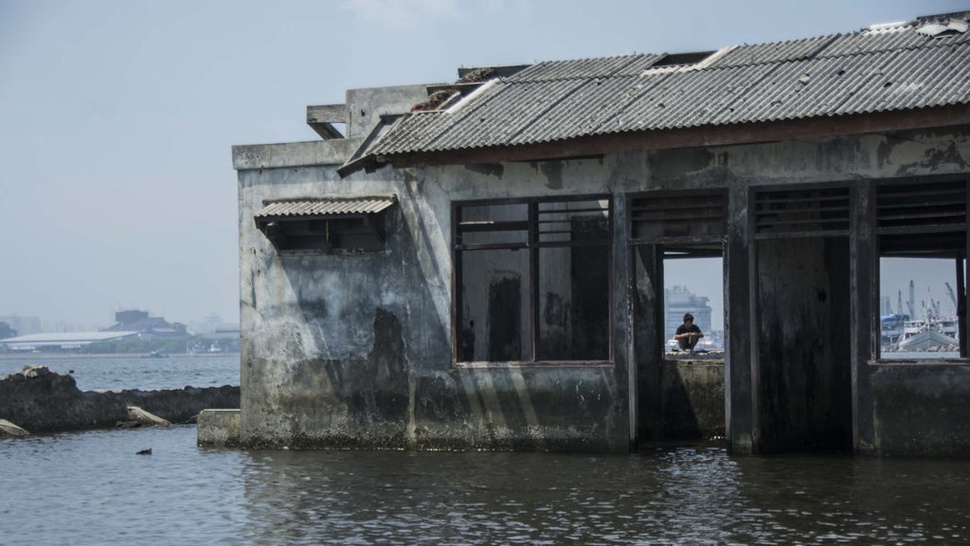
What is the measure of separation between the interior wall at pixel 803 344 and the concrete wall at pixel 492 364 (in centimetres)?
3

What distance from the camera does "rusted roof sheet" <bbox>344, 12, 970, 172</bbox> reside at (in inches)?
690

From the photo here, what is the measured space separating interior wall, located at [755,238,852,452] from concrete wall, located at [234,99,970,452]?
27 millimetres

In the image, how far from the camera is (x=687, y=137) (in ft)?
58.4

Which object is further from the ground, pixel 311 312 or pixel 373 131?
pixel 373 131

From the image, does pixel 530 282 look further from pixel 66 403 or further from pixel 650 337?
pixel 66 403

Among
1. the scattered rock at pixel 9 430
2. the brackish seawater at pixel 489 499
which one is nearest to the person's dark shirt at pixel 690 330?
the brackish seawater at pixel 489 499

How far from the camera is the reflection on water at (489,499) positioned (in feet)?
43.1

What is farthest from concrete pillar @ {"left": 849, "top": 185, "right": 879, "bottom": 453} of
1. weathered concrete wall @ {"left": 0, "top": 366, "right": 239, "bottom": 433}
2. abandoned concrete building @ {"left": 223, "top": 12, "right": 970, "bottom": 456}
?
weathered concrete wall @ {"left": 0, "top": 366, "right": 239, "bottom": 433}

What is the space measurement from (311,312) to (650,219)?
4.83 metres

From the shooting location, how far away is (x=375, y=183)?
20031 mm

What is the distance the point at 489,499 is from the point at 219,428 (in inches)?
283

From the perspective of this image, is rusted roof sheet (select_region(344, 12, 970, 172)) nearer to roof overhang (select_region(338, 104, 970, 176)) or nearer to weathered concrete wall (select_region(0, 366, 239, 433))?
roof overhang (select_region(338, 104, 970, 176))

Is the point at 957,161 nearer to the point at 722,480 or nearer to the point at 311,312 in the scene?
the point at 722,480

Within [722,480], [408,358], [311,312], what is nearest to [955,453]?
[722,480]
